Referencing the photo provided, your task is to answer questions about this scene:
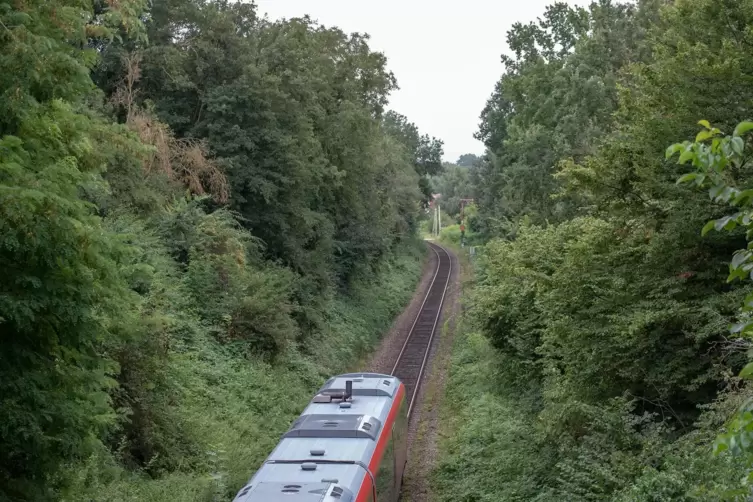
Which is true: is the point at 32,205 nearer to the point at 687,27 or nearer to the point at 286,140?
the point at 687,27

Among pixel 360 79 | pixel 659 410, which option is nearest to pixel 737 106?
pixel 659 410

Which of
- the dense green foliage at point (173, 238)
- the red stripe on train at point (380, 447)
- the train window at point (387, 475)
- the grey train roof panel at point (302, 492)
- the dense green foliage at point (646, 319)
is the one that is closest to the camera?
the dense green foliage at point (173, 238)

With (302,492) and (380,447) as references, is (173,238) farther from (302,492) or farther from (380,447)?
(302,492)

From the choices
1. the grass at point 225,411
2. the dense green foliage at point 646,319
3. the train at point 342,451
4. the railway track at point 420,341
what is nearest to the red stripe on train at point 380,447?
the train at point 342,451

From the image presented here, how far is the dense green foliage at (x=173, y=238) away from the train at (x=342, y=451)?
2179 mm

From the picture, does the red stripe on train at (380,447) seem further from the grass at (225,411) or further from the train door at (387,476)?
the grass at (225,411)

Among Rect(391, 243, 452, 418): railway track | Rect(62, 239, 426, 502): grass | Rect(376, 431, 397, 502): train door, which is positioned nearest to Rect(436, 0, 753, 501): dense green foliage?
Rect(376, 431, 397, 502): train door

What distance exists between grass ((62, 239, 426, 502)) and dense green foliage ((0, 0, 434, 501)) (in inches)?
2.3

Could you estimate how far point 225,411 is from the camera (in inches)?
612

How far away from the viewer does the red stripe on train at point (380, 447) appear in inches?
358

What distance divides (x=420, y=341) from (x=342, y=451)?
20.6 meters

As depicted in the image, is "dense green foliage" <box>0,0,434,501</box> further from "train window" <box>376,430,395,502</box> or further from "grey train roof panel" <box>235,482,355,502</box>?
"train window" <box>376,430,395,502</box>

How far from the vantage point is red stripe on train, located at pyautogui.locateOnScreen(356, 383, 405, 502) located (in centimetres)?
909

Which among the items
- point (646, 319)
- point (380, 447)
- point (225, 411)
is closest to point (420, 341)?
point (225, 411)
